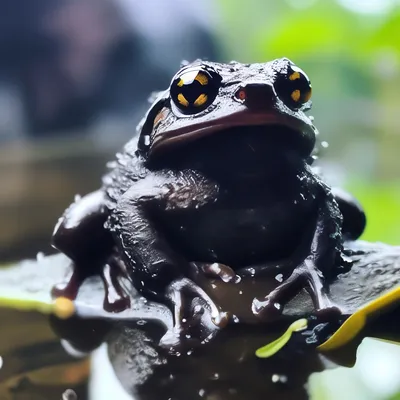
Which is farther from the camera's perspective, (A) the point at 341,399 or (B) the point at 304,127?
(B) the point at 304,127

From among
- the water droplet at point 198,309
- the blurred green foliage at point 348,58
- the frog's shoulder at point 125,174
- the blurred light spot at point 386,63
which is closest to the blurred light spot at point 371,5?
the blurred green foliage at point 348,58

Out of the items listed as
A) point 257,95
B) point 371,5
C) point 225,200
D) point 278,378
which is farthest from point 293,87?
point 371,5

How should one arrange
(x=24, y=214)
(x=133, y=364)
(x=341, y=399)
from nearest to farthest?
(x=341, y=399) < (x=133, y=364) < (x=24, y=214)

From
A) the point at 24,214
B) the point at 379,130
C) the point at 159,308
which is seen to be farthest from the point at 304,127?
the point at 379,130

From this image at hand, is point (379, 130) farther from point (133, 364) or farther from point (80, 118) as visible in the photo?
point (133, 364)

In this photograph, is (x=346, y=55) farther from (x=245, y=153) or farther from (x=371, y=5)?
(x=245, y=153)

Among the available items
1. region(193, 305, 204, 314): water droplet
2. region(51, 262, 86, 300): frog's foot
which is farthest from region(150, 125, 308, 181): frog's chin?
region(51, 262, 86, 300): frog's foot

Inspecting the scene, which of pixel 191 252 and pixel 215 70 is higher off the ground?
pixel 215 70
